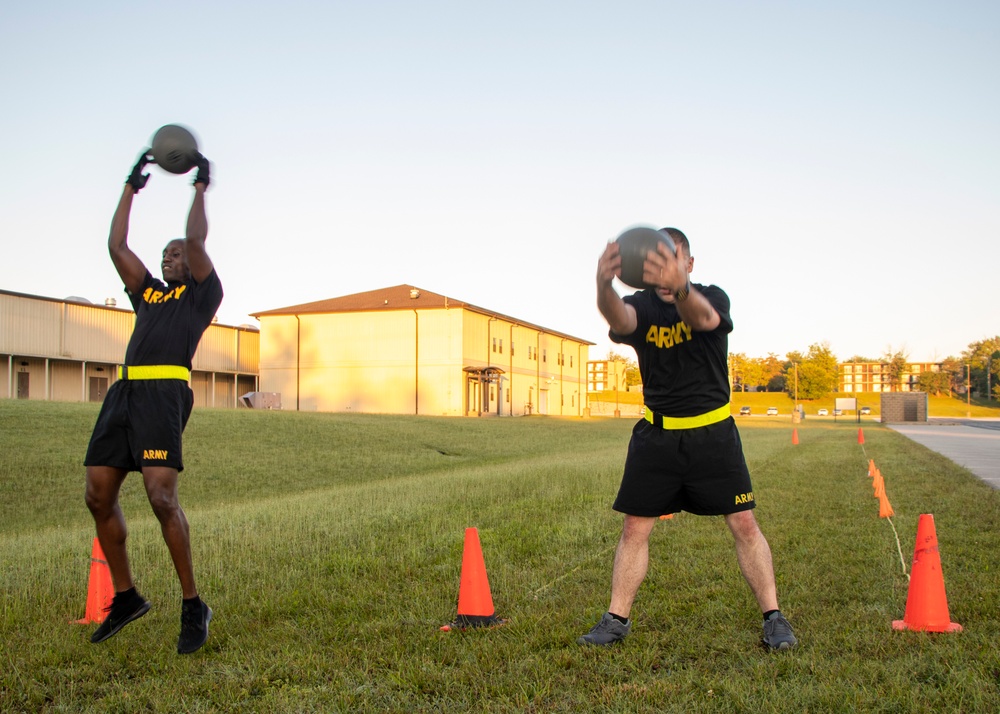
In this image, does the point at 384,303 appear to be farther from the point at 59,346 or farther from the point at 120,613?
the point at 120,613

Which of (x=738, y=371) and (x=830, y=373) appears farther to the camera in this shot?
(x=738, y=371)

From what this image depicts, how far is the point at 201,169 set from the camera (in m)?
4.64

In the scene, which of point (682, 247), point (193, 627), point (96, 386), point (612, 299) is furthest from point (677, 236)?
point (96, 386)

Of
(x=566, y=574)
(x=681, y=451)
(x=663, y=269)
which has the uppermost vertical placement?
(x=663, y=269)

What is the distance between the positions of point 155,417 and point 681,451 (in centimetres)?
286

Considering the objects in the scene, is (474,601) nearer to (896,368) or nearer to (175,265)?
(175,265)

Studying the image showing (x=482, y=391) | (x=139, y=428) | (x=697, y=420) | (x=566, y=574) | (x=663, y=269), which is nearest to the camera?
(x=663, y=269)

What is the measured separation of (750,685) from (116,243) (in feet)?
13.4

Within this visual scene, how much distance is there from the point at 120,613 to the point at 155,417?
113cm

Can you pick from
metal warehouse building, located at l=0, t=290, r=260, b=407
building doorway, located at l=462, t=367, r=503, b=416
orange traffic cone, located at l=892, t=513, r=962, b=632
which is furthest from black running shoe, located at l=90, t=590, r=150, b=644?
building doorway, located at l=462, t=367, r=503, b=416

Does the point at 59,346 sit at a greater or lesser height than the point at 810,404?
greater

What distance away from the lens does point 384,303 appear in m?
59.1

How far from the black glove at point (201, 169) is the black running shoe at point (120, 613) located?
2.35m

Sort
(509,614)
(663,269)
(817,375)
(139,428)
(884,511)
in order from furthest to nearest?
(817,375), (884,511), (509,614), (139,428), (663,269)
